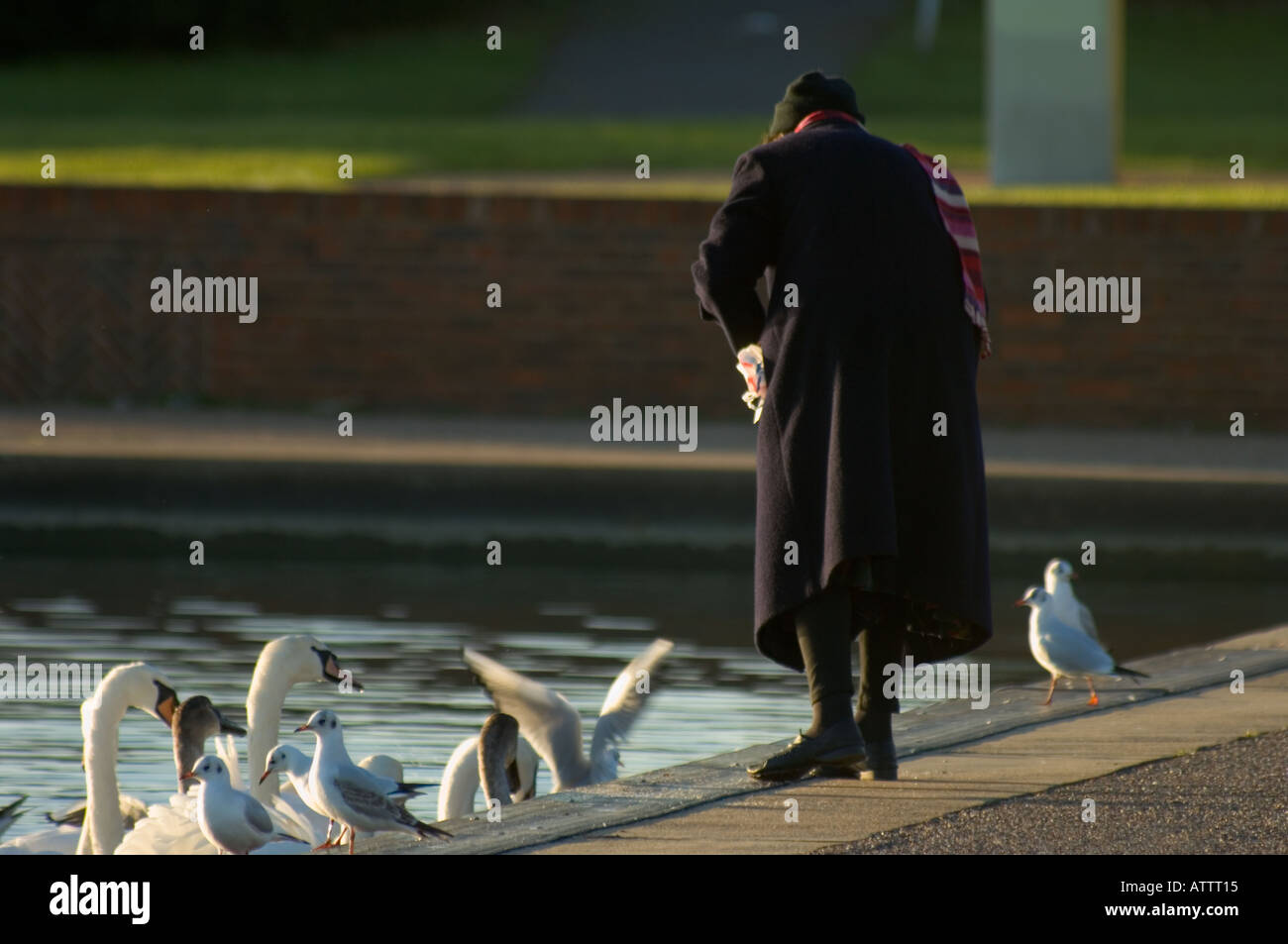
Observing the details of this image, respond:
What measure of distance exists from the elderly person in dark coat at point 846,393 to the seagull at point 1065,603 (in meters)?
1.83

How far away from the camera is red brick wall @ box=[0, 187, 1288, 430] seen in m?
14.0

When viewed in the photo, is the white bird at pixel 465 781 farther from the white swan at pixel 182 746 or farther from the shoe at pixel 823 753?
the shoe at pixel 823 753

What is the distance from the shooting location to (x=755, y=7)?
39.1m

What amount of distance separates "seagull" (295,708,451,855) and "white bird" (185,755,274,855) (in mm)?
197

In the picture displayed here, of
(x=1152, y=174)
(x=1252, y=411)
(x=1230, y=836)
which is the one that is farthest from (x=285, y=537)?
(x=1152, y=174)

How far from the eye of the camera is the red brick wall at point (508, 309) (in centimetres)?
1402

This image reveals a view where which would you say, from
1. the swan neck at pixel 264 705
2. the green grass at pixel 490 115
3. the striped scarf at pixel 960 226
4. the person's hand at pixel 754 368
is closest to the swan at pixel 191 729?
the swan neck at pixel 264 705

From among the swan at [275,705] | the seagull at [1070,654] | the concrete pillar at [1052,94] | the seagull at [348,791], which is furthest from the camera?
the concrete pillar at [1052,94]

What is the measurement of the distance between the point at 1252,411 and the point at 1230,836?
896 cm

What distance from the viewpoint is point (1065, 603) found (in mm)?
7887

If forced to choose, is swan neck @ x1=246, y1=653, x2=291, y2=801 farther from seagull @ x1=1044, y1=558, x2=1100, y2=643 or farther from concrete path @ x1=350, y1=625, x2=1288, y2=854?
seagull @ x1=1044, y1=558, x2=1100, y2=643

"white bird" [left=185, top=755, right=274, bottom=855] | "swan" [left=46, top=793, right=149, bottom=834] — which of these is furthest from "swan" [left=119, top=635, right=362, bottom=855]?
"white bird" [left=185, top=755, right=274, bottom=855]

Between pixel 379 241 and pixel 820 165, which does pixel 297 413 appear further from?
pixel 820 165

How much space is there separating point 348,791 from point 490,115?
25866mm
